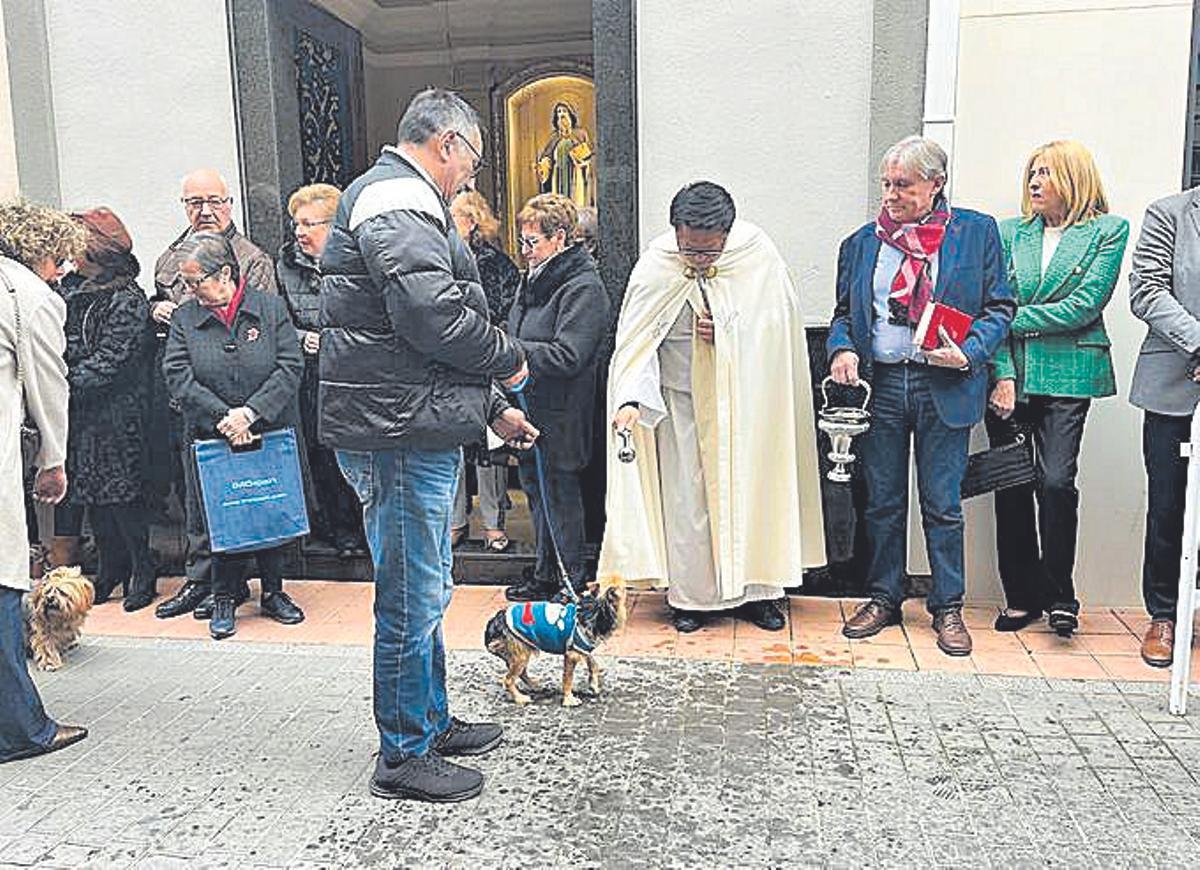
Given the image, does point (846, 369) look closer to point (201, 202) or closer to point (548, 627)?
point (548, 627)

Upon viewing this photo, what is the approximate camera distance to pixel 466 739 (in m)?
3.69

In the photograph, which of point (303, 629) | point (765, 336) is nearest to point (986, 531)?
point (765, 336)

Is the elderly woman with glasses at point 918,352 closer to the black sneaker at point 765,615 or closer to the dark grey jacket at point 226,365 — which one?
the black sneaker at point 765,615

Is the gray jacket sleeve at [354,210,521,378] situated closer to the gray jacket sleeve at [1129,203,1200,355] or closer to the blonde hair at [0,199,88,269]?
the blonde hair at [0,199,88,269]

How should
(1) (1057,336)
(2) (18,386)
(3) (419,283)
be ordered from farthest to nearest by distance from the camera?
(1) (1057,336) → (2) (18,386) → (3) (419,283)

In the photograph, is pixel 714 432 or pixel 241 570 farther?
pixel 241 570

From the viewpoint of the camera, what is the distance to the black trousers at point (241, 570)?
5031mm

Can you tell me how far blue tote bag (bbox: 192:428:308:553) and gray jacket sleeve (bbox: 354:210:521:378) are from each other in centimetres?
203

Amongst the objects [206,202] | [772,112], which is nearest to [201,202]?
[206,202]

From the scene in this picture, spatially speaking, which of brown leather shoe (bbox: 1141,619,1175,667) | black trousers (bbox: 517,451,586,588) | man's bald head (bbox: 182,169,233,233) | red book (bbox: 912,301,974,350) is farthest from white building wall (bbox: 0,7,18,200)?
brown leather shoe (bbox: 1141,619,1175,667)

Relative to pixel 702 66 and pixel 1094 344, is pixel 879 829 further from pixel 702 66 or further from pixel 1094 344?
pixel 702 66

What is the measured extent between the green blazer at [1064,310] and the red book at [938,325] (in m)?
0.31

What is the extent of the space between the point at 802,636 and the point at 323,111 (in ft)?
12.6

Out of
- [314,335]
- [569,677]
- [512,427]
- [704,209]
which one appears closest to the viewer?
[512,427]
